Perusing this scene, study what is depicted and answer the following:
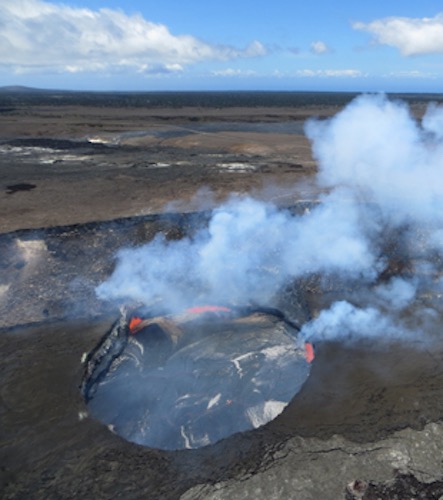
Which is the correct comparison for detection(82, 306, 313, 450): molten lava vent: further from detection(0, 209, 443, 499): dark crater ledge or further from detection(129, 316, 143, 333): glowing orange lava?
detection(0, 209, 443, 499): dark crater ledge

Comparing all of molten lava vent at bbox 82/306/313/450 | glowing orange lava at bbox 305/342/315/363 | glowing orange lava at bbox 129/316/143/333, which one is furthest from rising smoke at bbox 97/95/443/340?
molten lava vent at bbox 82/306/313/450

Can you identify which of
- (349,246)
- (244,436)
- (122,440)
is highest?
(349,246)

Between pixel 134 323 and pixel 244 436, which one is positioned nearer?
pixel 244 436

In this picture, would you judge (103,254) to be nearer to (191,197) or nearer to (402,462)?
(191,197)

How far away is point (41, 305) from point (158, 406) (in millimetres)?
5582

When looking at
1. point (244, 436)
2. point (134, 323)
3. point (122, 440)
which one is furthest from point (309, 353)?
point (122, 440)

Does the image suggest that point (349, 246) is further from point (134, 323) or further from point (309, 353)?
point (134, 323)

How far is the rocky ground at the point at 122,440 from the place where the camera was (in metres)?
7.00

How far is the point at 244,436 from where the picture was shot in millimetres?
7977

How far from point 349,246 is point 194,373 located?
7.54 metres

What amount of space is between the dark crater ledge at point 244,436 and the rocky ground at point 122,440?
23 millimetres

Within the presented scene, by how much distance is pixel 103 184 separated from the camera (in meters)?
22.2

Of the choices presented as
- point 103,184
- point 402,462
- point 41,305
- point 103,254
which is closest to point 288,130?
point 103,184

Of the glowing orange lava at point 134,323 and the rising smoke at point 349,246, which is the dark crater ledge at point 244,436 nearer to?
the glowing orange lava at point 134,323
